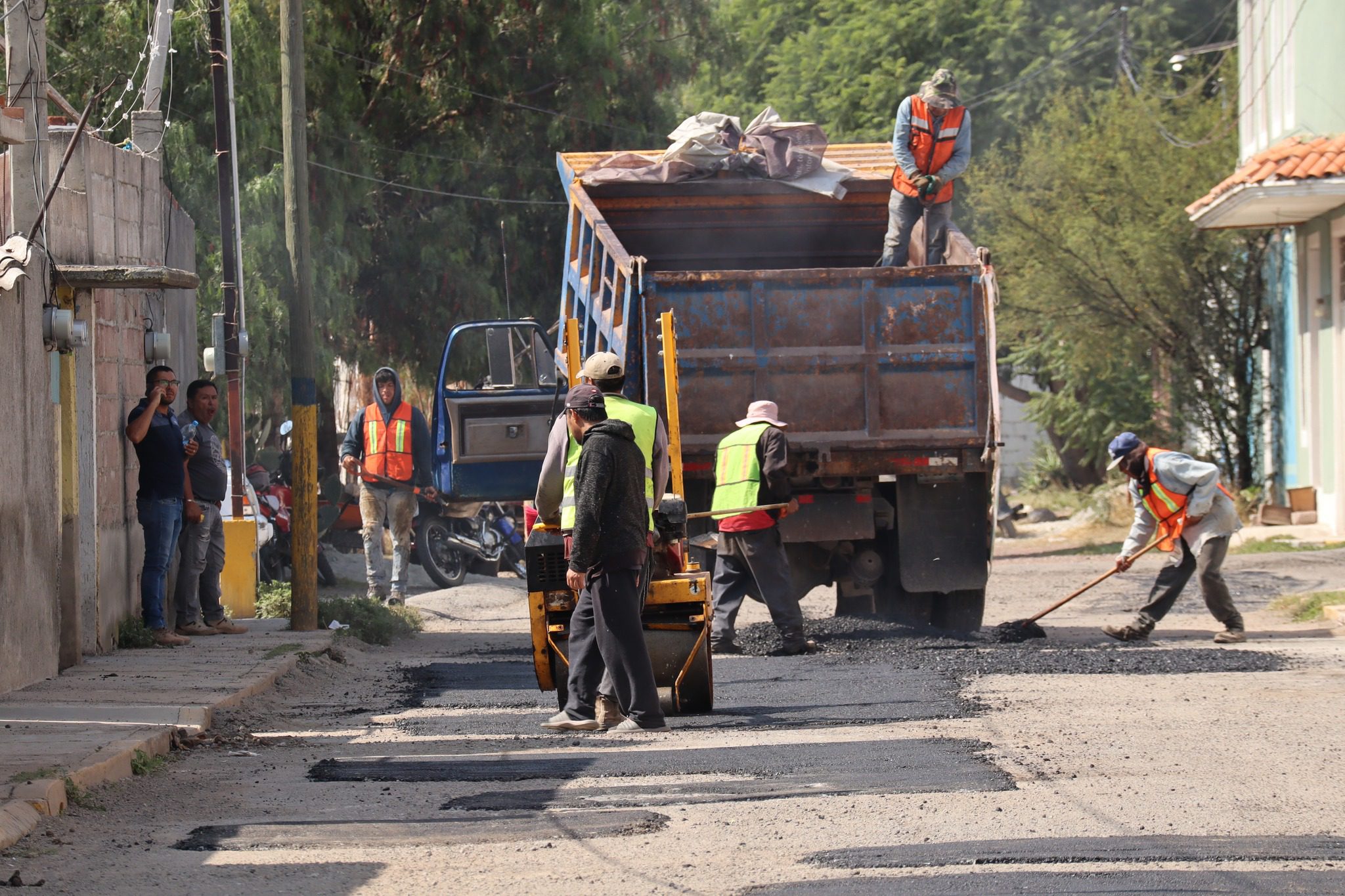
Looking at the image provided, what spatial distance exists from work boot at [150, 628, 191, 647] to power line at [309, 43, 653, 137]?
1071 cm

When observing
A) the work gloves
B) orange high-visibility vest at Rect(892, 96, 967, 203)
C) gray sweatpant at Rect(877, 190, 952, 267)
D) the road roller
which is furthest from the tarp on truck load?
the road roller

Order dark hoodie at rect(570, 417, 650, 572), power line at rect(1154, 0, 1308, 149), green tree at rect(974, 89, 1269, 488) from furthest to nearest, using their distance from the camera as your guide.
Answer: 1. green tree at rect(974, 89, 1269, 488)
2. power line at rect(1154, 0, 1308, 149)
3. dark hoodie at rect(570, 417, 650, 572)

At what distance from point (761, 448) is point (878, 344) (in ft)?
3.72

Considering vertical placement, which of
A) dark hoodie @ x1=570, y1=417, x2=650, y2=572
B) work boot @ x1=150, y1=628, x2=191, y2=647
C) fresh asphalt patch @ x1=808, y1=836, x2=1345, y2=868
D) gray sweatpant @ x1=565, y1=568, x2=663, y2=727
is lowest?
fresh asphalt patch @ x1=808, y1=836, x2=1345, y2=868

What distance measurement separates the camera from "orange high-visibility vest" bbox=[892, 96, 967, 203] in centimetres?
1190

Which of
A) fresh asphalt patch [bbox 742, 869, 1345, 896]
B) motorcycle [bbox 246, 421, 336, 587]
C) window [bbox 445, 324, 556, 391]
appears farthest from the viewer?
motorcycle [bbox 246, 421, 336, 587]

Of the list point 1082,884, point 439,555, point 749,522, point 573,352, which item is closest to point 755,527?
point 749,522

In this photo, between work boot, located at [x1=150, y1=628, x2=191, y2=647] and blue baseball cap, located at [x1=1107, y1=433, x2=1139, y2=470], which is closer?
work boot, located at [x1=150, y1=628, x2=191, y2=647]

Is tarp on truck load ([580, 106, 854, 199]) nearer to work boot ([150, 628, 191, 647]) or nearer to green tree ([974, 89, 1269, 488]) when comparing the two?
work boot ([150, 628, 191, 647])

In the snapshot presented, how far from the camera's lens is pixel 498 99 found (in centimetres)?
2131

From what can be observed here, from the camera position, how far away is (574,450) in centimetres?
769

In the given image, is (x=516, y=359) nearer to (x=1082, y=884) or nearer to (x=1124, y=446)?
(x=1124, y=446)

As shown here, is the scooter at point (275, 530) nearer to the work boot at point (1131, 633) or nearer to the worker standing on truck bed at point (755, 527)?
the worker standing on truck bed at point (755, 527)

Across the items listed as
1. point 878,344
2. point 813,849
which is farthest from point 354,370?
point 813,849
